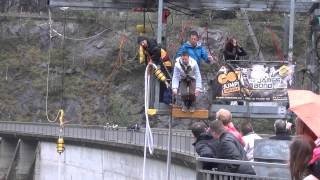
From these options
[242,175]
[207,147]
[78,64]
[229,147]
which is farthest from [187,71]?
[78,64]

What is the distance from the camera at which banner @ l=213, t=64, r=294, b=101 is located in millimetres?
16031

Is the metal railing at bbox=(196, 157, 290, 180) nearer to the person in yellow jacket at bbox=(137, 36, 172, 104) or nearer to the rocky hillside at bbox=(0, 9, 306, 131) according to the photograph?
the person in yellow jacket at bbox=(137, 36, 172, 104)

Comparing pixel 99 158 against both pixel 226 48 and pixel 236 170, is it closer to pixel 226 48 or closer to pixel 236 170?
pixel 226 48

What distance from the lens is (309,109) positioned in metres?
6.18

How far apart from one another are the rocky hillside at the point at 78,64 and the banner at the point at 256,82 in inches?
1672

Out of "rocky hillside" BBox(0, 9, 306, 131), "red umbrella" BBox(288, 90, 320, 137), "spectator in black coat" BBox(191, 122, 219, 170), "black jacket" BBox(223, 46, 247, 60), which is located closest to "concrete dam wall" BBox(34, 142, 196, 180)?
"black jacket" BBox(223, 46, 247, 60)

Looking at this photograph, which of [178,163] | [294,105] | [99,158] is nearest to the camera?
[294,105]

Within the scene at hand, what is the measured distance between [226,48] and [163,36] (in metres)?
2.28

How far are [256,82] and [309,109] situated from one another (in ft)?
33.1

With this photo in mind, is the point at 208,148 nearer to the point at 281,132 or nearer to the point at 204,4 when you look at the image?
the point at 281,132

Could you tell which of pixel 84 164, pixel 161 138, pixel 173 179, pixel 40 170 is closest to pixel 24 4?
pixel 40 170

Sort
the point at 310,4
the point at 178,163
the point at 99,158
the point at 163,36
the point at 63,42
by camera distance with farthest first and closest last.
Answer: the point at 63,42 → the point at 99,158 → the point at 178,163 → the point at 310,4 → the point at 163,36

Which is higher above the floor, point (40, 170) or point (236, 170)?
point (236, 170)

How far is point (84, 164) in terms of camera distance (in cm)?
4053
